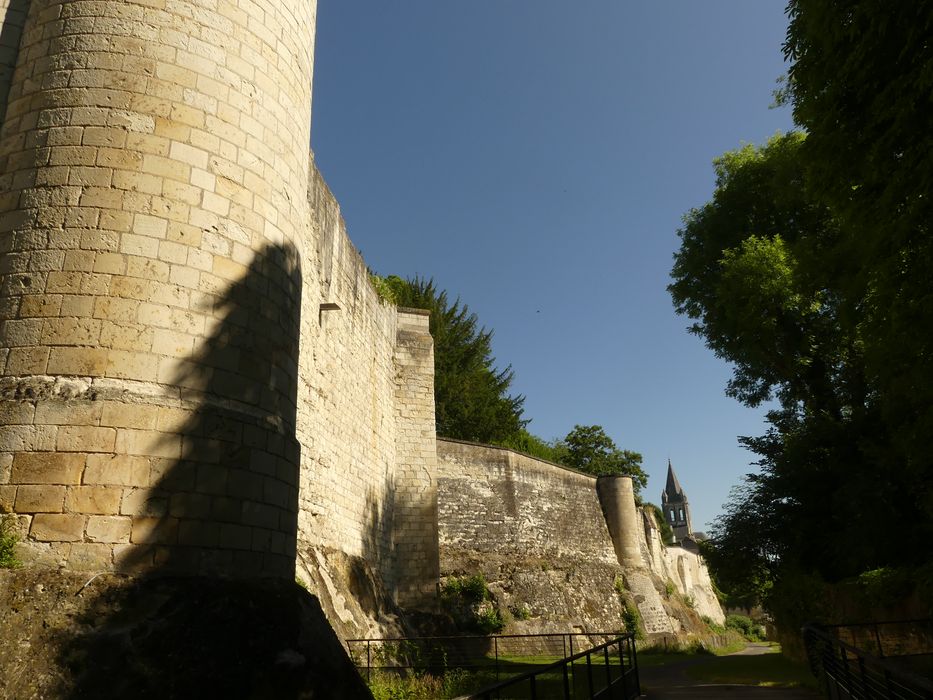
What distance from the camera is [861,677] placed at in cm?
529

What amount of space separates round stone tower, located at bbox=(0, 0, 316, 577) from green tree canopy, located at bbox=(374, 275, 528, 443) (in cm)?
2202

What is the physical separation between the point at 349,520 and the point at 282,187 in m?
7.64

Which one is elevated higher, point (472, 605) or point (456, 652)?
point (472, 605)

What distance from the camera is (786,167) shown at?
12961 millimetres

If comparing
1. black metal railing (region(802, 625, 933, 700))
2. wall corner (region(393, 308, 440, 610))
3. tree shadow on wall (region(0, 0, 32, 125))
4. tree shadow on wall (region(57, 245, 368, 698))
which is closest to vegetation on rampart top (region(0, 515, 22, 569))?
tree shadow on wall (region(57, 245, 368, 698))

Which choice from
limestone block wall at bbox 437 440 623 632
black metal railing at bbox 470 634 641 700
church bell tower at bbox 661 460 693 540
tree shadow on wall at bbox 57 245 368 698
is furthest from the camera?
church bell tower at bbox 661 460 693 540

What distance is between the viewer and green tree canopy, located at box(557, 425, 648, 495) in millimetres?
40156

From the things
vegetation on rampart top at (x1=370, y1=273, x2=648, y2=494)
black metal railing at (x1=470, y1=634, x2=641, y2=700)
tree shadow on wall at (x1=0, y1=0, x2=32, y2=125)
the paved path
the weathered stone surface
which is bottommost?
the paved path

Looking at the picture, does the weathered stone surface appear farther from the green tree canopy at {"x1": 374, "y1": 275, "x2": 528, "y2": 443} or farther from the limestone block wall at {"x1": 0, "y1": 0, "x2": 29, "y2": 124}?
the green tree canopy at {"x1": 374, "y1": 275, "x2": 528, "y2": 443}

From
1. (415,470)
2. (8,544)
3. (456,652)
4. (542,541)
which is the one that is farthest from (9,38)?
(542,541)

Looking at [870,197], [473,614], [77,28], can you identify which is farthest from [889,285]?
[473,614]

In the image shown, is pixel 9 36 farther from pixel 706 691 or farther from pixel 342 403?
pixel 706 691

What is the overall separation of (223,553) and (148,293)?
1833 millimetres

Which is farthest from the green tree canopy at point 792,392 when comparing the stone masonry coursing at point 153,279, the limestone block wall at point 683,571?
the limestone block wall at point 683,571
